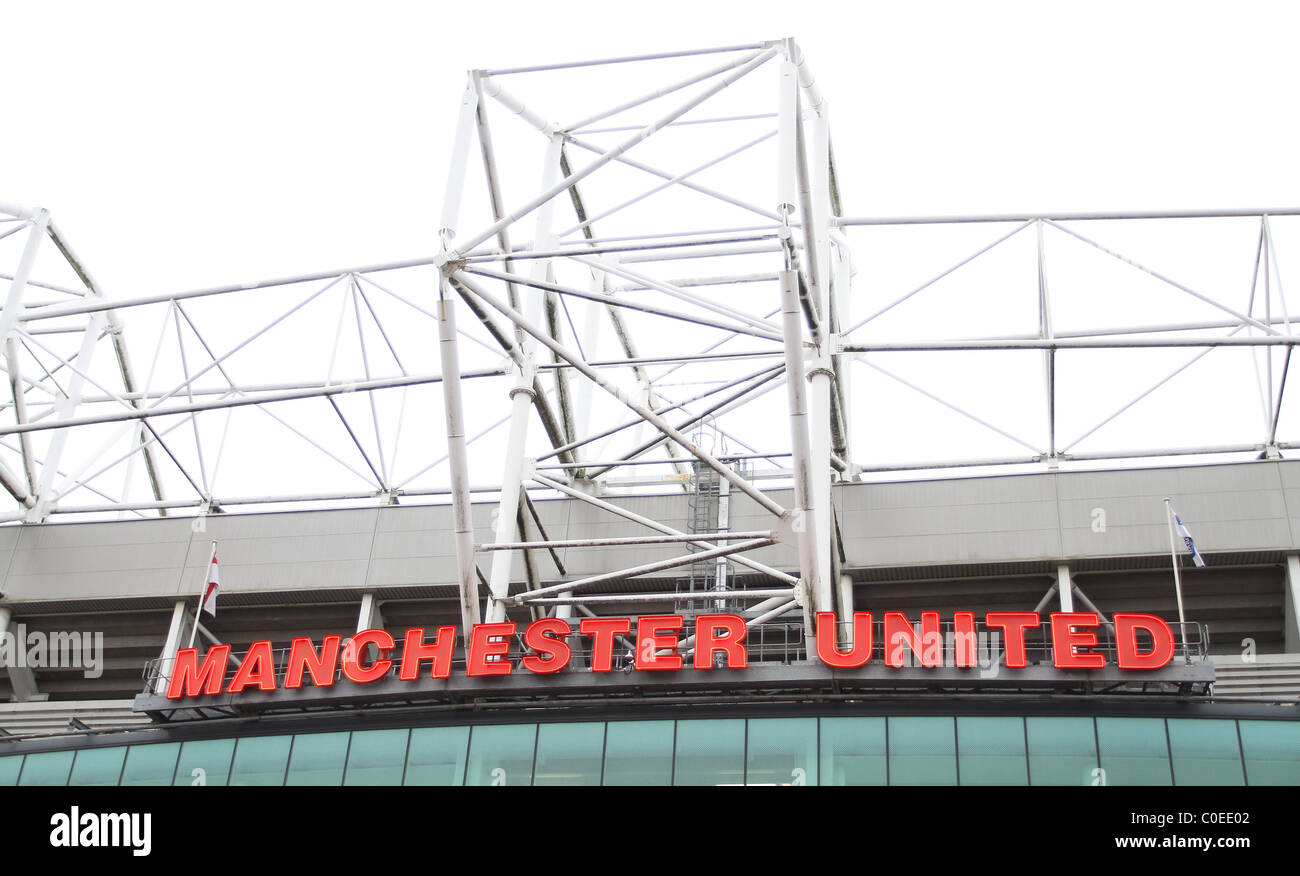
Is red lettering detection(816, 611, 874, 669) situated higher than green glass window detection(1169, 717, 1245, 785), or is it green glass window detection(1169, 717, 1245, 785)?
red lettering detection(816, 611, 874, 669)

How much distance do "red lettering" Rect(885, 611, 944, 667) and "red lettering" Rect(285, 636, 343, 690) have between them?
12.9 metres

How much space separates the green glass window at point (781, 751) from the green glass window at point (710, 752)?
0.75 feet

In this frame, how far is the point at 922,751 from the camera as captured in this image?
29453 mm

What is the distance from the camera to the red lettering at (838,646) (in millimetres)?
30125

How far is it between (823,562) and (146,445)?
91.1ft

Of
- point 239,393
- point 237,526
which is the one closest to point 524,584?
point 237,526

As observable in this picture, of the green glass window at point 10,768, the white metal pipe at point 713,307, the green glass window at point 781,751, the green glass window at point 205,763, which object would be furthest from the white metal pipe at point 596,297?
the green glass window at point 10,768

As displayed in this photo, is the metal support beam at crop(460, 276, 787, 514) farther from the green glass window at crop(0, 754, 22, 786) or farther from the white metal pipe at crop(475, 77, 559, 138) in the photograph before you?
the green glass window at crop(0, 754, 22, 786)

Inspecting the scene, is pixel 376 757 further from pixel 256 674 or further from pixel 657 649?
pixel 657 649

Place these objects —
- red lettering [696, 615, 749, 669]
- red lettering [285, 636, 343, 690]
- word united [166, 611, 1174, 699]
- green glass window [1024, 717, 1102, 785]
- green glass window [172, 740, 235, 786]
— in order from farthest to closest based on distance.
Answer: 1. green glass window [172, 740, 235, 786]
2. red lettering [285, 636, 343, 690]
3. red lettering [696, 615, 749, 669]
4. word united [166, 611, 1174, 699]
5. green glass window [1024, 717, 1102, 785]

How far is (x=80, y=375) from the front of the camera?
4806cm

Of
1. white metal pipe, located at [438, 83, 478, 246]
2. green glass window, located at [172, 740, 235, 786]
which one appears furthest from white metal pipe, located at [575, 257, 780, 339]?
green glass window, located at [172, 740, 235, 786]

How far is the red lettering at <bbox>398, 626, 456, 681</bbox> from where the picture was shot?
3177cm

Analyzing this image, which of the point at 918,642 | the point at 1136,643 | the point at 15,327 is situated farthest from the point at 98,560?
the point at 1136,643
